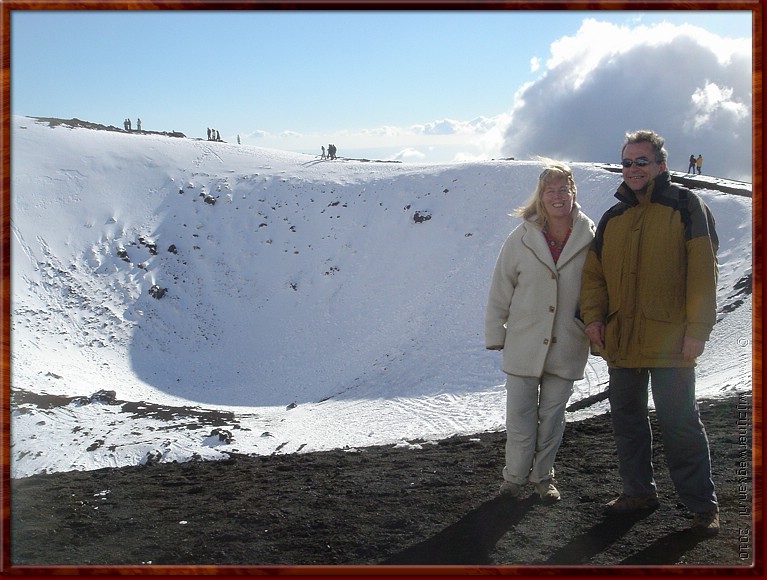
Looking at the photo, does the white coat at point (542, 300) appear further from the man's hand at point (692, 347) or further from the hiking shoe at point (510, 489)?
the hiking shoe at point (510, 489)

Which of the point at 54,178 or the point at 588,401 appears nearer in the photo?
the point at 588,401

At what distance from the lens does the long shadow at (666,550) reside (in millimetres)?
3824

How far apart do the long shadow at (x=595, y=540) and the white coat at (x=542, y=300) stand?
110 cm

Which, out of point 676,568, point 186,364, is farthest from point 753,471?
point 186,364

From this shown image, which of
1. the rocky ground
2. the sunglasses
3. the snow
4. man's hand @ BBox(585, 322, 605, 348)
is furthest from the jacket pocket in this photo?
the snow

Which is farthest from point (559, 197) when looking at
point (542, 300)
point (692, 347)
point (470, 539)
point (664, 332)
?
point (470, 539)

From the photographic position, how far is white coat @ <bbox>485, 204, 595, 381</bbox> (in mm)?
4594

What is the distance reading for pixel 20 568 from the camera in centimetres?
396

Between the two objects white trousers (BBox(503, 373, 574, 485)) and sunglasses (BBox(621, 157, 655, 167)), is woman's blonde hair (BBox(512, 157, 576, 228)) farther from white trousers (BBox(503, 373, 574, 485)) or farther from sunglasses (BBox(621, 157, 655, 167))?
white trousers (BBox(503, 373, 574, 485))

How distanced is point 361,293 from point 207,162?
1368 centimetres

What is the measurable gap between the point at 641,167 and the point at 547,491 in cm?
263

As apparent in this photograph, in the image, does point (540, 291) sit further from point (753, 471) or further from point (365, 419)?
point (365, 419)

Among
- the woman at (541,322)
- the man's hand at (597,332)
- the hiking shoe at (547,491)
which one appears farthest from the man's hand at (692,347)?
the hiking shoe at (547,491)

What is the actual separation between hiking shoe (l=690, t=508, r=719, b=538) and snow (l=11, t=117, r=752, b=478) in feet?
9.22
